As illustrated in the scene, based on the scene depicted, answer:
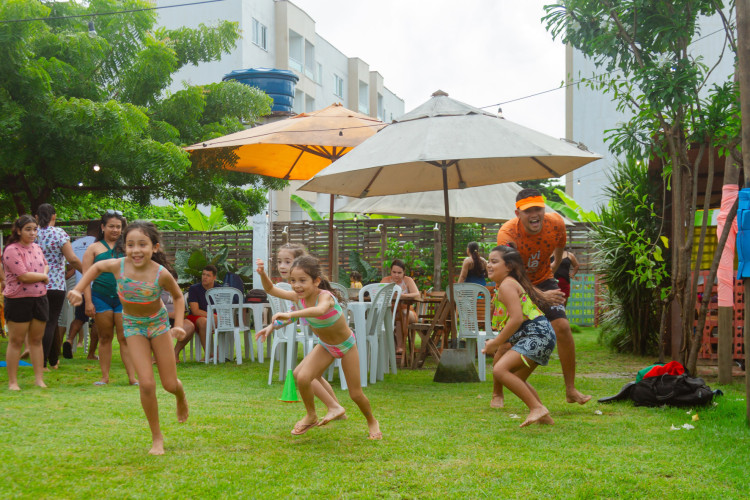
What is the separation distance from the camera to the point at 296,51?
33.5m

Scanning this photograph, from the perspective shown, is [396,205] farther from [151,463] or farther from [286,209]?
[286,209]

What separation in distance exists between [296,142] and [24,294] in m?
3.45

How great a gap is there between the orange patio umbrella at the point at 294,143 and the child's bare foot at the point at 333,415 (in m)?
4.31

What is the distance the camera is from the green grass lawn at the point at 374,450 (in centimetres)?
371

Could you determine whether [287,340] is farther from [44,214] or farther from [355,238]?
[355,238]

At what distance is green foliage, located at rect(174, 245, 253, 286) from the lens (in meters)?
14.6

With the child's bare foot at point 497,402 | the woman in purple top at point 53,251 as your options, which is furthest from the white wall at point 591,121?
the child's bare foot at point 497,402

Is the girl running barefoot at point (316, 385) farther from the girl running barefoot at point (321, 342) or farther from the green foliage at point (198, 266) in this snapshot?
the green foliage at point (198, 266)

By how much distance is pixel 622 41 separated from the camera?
7691mm

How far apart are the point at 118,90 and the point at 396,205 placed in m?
5.29

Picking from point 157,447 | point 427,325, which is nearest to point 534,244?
point 157,447

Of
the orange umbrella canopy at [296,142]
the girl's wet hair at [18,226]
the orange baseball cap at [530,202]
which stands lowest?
the girl's wet hair at [18,226]

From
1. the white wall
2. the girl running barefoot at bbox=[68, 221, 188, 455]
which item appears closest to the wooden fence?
the white wall

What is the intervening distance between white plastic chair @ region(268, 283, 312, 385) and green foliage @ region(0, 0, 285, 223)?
3629mm
